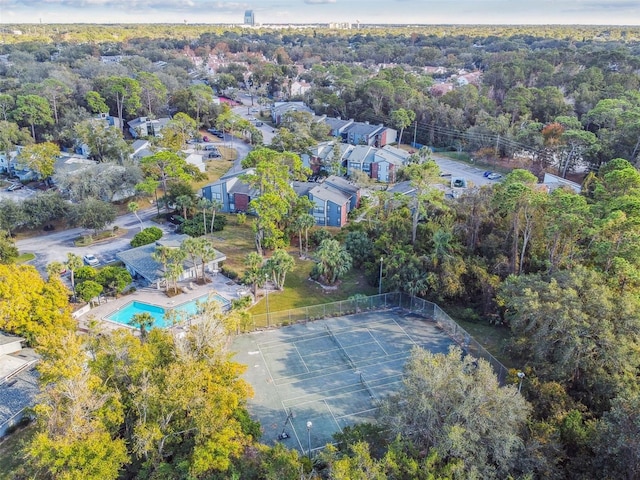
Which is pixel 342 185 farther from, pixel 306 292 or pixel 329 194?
pixel 306 292

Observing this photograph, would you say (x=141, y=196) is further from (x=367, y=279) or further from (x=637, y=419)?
(x=637, y=419)

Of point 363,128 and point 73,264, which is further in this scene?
point 363,128

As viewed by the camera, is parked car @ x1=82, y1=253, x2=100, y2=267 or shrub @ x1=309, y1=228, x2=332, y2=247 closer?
parked car @ x1=82, y1=253, x2=100, y2=267

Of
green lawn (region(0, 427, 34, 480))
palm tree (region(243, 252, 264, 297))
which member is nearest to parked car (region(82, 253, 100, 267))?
palm tree (region(243, 252, 264, 297))

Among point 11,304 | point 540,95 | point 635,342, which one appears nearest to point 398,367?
point 635,342

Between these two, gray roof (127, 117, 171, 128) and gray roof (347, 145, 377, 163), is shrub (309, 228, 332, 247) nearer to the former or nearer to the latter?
gray roof (347, 145, 377, 163)

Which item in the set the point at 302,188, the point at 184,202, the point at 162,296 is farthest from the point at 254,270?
the point at 302,188
